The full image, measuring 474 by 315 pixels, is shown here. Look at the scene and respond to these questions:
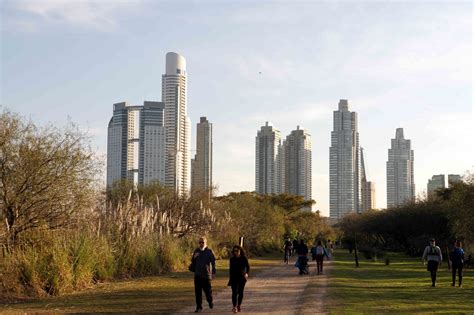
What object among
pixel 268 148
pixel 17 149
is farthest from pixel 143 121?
pixel 17 149

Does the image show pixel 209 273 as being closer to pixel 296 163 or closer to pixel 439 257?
pixel 439 257

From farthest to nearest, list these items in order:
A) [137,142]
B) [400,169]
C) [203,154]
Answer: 1. [400,169]
2. [203,154]
3. [137,142]

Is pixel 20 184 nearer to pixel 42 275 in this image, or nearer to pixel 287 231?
pixel 42 275

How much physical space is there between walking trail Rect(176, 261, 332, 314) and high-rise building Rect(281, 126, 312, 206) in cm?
10118

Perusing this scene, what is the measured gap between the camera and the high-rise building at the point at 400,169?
143375mm

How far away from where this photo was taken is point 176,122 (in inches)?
3713

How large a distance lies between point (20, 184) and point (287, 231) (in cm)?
5071

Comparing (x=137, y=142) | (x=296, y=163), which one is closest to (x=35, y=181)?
(x=137, y=142)

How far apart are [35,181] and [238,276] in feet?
28.0

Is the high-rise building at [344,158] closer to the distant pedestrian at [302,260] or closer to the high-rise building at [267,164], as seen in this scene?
the high-rise building at [267,164]

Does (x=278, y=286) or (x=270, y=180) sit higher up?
(x=270, y=180)

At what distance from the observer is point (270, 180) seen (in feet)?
398

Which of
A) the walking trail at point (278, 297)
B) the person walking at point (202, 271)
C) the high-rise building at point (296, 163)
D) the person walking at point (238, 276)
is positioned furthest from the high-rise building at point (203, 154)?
the person walking at point (202, 271)

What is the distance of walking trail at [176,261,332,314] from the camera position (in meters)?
13.8
